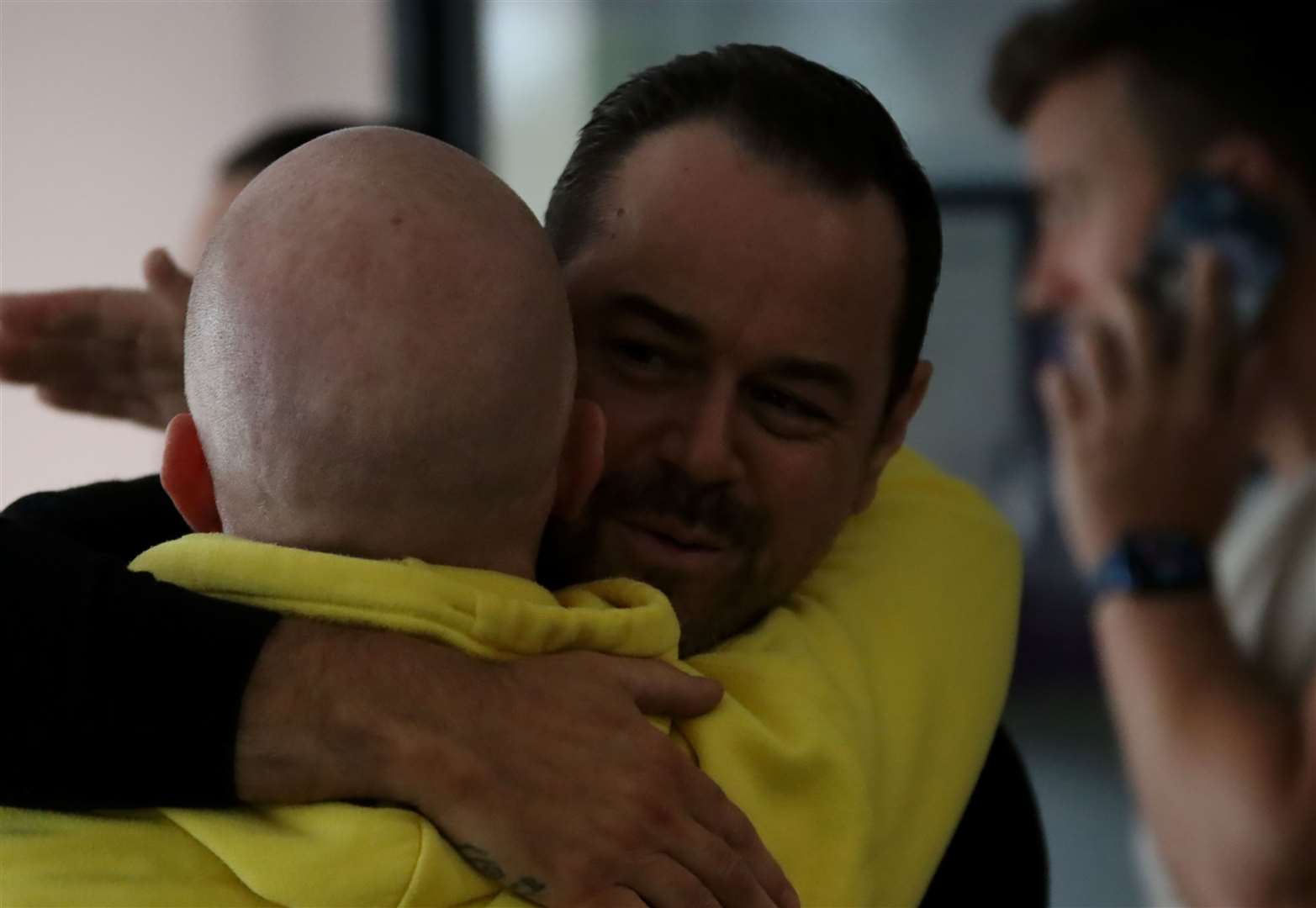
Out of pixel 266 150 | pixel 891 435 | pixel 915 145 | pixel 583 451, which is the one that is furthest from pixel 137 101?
pixel 583 451

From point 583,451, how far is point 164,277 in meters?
0.50

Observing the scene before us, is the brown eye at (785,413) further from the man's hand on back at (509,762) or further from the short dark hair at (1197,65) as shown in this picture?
the short dark hair at (1197,65)

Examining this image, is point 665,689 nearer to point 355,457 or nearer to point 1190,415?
point 355,457

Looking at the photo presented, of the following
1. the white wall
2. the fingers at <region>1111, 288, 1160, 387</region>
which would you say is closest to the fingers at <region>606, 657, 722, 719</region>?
the fingers at <region>1111, 288, 1160, 387</region>

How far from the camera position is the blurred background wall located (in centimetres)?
239

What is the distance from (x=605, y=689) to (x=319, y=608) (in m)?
0.14

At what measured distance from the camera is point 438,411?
0.62 meters

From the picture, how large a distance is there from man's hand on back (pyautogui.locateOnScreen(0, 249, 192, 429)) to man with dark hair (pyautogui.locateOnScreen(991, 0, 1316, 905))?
0.99m

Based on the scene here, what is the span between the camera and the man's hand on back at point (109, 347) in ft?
A: 3.43

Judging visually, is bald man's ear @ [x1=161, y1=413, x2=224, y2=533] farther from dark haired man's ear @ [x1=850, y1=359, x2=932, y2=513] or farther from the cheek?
dark haired man's ear @ [x1=850, y1=359, x2=932, y2=513]

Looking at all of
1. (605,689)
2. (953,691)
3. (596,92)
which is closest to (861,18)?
(596,92)

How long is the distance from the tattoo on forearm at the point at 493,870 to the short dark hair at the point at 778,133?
0.40 metres

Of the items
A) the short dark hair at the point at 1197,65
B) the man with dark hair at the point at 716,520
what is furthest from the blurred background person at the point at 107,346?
the short dark hair at the point at 1197,65

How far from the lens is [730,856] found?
0.66 m
